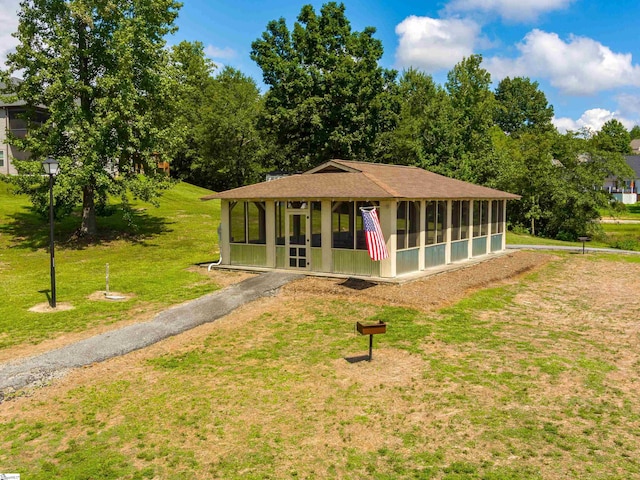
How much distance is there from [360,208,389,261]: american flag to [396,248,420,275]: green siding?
4.97ft

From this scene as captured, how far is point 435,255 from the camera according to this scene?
22766 millimetres

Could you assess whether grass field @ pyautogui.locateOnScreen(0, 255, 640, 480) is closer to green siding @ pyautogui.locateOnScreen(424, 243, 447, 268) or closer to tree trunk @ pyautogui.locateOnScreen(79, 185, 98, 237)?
green siding @ pyautogui.locateOnScreen(424, 243, 447, 268)

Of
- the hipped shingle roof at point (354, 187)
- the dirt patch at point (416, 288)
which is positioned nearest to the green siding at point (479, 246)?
the hipped shingle roof at point (354, 187)

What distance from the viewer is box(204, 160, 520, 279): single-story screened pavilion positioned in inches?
787

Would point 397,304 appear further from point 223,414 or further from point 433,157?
point 433,157

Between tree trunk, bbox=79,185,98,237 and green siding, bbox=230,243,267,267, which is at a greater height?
tree trunk, bbox=79,185,98,237

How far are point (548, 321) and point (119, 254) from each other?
21573 mm

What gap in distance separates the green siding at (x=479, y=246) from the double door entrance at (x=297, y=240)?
9806 millimetres

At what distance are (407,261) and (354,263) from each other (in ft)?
6.98

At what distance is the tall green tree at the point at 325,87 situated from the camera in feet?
138

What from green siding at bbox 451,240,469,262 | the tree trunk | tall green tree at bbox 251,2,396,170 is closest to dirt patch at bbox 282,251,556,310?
green siding at bbox 451,240,469,262

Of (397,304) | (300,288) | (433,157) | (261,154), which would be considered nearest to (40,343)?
(300,288)

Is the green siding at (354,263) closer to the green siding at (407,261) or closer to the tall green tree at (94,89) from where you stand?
the green siding at (407,261)

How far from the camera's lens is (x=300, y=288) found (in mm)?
18891
